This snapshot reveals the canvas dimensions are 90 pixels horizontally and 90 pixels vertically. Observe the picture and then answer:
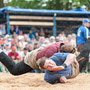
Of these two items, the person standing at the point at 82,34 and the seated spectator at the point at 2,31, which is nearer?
the person standing at the point at 82,34

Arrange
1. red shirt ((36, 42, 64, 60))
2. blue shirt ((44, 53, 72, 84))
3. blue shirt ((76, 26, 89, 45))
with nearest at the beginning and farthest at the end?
1. blue shirt ((44, 53, 72, 84))
2. red shirt ((36, 42, 64, 60))
3. blue shirt ((76, 26, 89, 45))

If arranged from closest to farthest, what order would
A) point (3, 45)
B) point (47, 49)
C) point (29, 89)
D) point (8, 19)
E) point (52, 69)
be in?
point (29, 89)
point (52, 69)
point (47, 49)
point (3, 45)
point (8, 19)

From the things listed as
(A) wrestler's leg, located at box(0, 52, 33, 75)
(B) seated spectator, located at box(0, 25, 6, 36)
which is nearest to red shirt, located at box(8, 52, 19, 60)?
(B) seated spectator, located at box(0, 25, 6, 36)

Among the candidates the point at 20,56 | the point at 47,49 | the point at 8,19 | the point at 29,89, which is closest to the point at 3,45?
the point at 20,56

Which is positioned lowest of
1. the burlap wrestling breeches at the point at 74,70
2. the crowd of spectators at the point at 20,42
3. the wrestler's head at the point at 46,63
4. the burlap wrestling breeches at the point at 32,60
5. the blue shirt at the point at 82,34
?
the crowd of spectators at the point at 20,42

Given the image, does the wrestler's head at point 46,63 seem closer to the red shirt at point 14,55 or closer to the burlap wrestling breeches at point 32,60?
the burlap wrestling breeches at point 32,60

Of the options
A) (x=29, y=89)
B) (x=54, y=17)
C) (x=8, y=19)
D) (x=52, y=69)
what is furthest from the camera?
(x=54, y=17)

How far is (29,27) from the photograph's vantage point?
55.6ft

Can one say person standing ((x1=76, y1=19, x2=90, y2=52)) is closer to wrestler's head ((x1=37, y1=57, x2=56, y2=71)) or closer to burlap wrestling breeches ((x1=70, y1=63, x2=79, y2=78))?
burlap wrestling breeches ((x1=70, y1=63, x2=79, y2=78))

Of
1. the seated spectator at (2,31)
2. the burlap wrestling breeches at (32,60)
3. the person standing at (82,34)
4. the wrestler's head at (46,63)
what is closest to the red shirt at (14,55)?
the person standing at (82,34)

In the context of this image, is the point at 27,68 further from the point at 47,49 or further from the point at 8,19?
the point at 8,19

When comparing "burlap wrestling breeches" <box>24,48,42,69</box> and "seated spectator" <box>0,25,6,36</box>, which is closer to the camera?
"burlap wrestling breeches" <box>24,48,42,69</box>

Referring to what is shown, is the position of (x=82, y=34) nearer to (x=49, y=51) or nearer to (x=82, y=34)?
(x=82, y=34)

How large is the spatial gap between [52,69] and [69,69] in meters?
0.57
